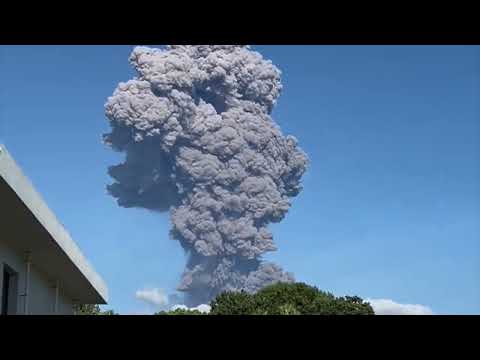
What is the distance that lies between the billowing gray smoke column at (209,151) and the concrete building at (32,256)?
60763 millimetres

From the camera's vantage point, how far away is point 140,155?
8631 centimetres

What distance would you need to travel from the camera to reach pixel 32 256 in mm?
14391

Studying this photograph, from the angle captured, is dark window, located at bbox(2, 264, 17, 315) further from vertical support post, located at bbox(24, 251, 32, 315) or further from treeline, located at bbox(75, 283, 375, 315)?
treeline, located at bbox(75, 283, 375, 315)

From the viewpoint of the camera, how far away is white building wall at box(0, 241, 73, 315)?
43.7ft

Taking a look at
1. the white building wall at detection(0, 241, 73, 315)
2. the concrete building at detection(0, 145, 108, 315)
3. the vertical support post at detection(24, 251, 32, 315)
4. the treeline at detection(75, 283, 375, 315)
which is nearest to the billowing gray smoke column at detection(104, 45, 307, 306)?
the treeline at detection(75, 283, 375, 315)

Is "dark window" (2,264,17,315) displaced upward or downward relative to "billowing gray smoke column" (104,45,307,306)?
downward

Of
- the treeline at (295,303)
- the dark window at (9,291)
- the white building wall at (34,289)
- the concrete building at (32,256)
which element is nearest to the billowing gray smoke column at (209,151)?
the treeline at (295,303)

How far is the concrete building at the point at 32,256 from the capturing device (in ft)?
36.4

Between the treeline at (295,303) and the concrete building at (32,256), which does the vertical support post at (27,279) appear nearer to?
the concrete building at (32,256)
